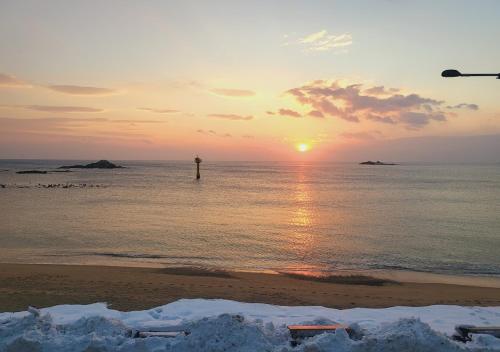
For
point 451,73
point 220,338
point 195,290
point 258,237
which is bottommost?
point 258,237

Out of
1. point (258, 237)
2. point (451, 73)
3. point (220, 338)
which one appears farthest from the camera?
point (258, 237)

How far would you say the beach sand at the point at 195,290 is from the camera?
1215 centimetres

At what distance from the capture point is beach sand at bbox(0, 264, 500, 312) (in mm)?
12149

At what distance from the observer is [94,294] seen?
1255 centimetres

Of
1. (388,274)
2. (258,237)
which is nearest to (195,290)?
(388,274)

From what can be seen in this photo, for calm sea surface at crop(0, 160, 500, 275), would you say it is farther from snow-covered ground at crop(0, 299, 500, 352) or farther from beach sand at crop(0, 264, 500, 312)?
snow-covered ground at crop(0, 299, 500, 352)

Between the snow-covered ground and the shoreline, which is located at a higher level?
the snow-covered ground

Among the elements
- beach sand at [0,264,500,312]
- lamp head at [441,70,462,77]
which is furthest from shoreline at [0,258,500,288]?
lamp head at [441,70,462,77]

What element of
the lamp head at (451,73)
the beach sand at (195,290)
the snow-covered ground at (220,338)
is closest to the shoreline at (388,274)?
the beach sand at (195,290)

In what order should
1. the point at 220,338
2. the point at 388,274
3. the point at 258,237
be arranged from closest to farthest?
the point at 220,338, the point at 388,274, the point at 258,237

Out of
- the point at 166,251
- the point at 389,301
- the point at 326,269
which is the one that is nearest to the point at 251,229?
the point at 166,251

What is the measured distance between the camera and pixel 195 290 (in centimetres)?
1335

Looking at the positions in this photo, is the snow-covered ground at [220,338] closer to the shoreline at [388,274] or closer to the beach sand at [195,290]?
the beach sand at [195,290]

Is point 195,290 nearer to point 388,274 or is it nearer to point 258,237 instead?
point 388,274
